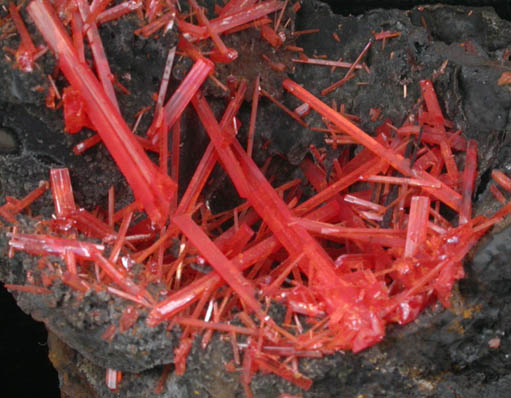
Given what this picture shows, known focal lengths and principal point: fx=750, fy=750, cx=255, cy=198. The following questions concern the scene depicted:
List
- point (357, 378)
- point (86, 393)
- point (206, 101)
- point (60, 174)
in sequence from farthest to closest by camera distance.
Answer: point (86, 393), point (206, 101), point (60, 174), point (357, 378)

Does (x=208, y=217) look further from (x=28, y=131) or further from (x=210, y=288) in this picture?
(x=28, y=131)

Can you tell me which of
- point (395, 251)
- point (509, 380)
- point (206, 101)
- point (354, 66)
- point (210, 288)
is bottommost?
point (509, 380)

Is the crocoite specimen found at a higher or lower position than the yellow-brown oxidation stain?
higher

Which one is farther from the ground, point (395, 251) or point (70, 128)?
point (70, 128)

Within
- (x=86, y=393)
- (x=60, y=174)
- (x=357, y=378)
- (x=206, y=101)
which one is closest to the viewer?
(x=357, y=378)

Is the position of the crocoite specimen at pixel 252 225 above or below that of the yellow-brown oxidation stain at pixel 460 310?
above

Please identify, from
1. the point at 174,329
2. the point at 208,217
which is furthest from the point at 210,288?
the point at 208,217

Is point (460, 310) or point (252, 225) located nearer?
point (460, 310)

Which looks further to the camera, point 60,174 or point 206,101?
point 206,101
